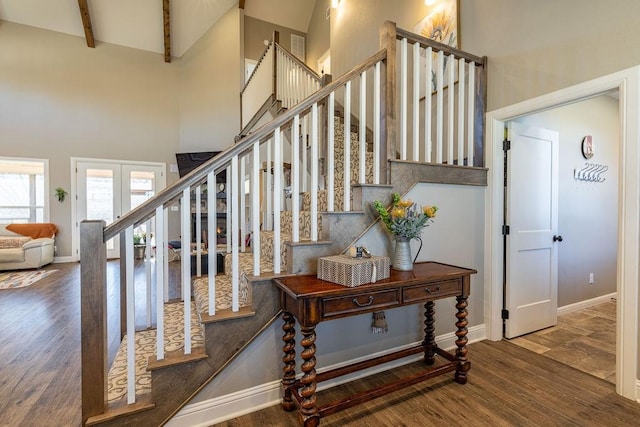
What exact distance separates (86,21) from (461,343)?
8352 mm

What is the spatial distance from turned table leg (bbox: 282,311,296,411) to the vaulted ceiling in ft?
23.7

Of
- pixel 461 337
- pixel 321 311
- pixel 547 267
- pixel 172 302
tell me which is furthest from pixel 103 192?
pixel 547 267

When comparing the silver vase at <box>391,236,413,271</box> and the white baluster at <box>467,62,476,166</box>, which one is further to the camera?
the white baluster at <box>467,62,476,166</box>

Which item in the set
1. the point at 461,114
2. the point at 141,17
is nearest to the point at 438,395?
the point at 461,114

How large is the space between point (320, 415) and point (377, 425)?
342 mm

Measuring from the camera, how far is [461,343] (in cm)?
206

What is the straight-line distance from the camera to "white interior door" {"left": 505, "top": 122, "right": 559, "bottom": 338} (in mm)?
2670

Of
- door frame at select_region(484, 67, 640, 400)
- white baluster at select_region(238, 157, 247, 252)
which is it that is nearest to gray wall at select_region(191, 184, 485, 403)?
door frame at select_region(484, 67, 640, 400)

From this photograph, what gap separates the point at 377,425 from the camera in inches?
66.1

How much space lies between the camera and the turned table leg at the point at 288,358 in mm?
1751

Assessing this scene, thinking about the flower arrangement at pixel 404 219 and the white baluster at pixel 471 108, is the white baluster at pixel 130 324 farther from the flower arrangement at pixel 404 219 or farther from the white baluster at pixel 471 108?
the white baluster at pixel 471 108

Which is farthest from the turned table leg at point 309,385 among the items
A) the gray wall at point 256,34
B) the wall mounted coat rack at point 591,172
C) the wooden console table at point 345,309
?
the gray wall at point 256,34

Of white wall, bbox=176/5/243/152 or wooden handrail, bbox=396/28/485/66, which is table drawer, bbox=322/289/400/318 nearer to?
wooden handrail, bbox=396/28/485/66

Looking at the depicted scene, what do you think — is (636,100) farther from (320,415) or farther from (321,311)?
(320,415)
